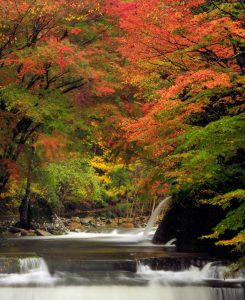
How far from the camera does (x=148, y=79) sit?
1762cm

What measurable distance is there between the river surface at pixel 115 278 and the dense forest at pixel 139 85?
4.25 ft

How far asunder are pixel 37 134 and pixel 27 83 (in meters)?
2.53

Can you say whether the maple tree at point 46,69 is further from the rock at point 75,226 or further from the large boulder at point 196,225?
the rock at point 75,226

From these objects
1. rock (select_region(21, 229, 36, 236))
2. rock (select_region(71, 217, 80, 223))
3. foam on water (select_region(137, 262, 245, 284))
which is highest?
rock (select_region(21, 229, 36, 236))

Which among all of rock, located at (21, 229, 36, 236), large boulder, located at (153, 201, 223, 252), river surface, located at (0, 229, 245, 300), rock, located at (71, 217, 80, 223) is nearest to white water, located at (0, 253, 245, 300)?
river surface, located at (0, 229, 245, 300)

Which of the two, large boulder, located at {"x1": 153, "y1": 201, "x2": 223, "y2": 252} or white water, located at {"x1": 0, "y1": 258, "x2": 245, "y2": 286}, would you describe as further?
large boulder, located at {"x1": 153, "y1": 201, "x2": 223, "y2": 252}

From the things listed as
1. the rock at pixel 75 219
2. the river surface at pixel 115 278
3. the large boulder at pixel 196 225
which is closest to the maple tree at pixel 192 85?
the large boulder at pixel 196 225

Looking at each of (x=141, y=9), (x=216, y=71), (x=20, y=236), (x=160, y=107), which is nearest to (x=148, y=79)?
(x=141, y=9)

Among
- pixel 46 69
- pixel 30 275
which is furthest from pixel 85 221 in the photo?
pixel 30 275

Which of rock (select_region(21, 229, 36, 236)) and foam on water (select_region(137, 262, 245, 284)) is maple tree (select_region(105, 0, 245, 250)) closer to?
foam on water (select_region(137, 262, 245, 284))

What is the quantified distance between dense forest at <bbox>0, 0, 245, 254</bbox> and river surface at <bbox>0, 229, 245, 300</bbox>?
4.25ft

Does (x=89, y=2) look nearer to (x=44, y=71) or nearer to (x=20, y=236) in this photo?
(x=44, y=71)

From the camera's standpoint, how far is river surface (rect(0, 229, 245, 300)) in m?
13.0

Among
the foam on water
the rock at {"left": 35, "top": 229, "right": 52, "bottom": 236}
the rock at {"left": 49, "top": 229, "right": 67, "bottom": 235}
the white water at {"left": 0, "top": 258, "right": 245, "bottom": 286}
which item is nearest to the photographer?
the white water at {"left": 0, "top": 258, "right": 245, "bottom": 286}
